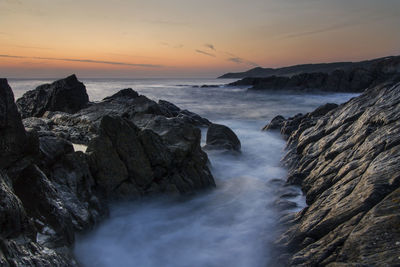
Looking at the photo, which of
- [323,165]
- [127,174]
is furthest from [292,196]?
[127,174]

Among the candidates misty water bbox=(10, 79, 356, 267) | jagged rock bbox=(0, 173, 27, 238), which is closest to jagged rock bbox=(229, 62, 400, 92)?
misty water bbox=(10, 79, 356, 267)

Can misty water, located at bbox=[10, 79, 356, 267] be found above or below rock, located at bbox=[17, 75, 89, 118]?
below

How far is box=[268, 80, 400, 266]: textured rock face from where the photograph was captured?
4.58 meters

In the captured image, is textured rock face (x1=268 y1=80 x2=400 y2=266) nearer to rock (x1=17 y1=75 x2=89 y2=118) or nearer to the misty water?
the misty water

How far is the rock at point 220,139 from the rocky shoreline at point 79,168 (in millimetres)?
49

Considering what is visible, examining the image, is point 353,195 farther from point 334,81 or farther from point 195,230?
point 334,81

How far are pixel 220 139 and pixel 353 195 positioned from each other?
931 cm

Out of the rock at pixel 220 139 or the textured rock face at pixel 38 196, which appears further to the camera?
the rock at pixel 220 139

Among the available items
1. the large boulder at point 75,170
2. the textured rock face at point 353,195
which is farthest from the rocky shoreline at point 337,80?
the large boulder at point 75,170

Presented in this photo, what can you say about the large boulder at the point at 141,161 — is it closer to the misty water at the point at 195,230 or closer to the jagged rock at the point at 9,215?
the misty water at the point at 195,230

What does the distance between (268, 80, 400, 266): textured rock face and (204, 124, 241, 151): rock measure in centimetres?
459

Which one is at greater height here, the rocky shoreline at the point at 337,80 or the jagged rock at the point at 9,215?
the rocky shoreline at the point at 337,80

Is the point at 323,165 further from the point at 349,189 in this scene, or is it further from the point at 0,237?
the point at 0,237

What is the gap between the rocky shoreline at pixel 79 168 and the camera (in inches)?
177
